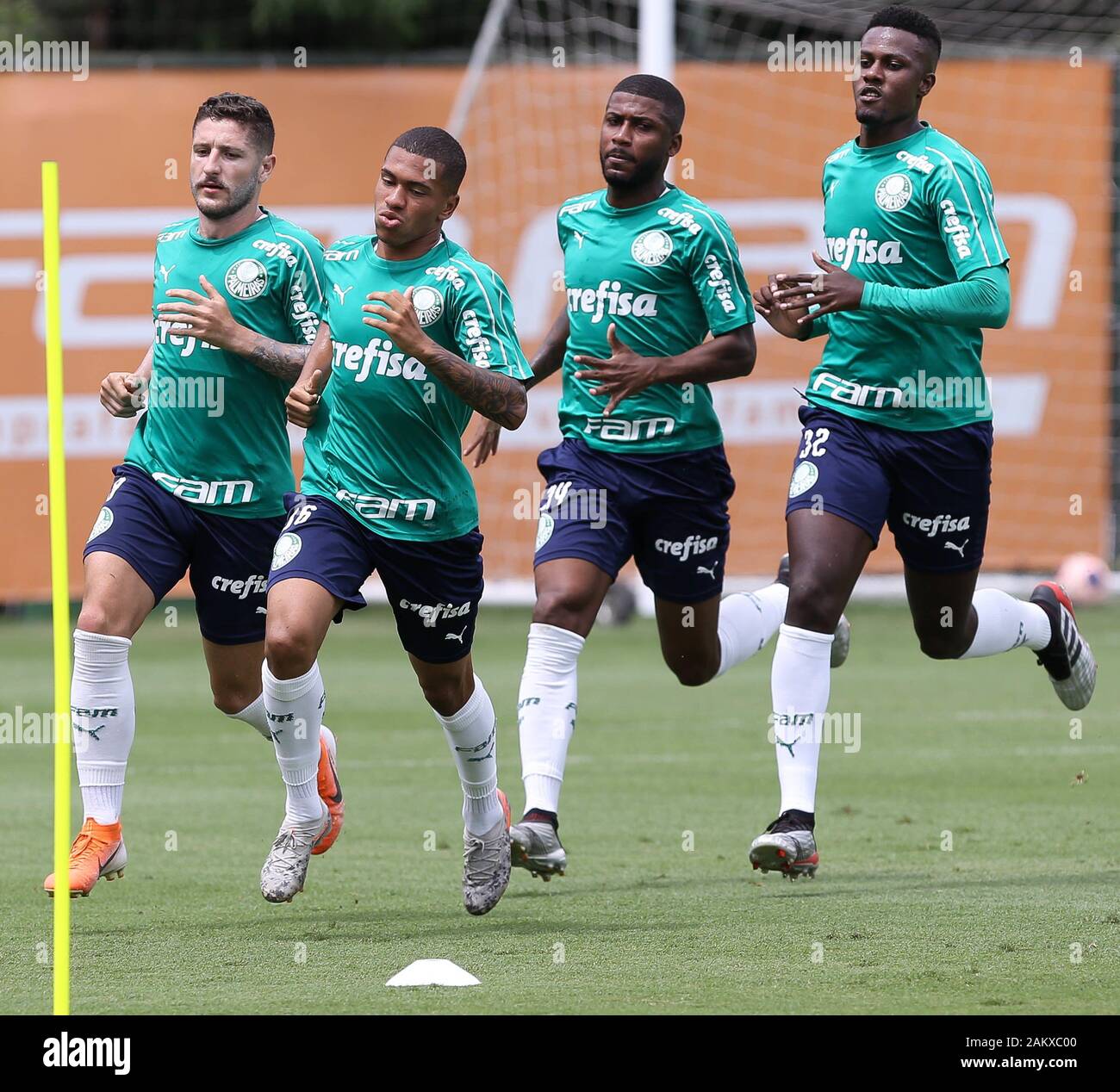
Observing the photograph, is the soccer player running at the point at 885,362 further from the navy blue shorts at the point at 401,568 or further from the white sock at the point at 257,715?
the white sock at the point at 257,715

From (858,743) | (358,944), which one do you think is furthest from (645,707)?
(358,944)

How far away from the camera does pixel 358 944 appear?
19.7 ft

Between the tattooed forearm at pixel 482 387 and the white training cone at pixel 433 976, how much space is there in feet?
5.35

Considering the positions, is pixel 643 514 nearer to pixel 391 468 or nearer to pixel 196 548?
pixel 391 468

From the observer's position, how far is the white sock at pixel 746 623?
820cm

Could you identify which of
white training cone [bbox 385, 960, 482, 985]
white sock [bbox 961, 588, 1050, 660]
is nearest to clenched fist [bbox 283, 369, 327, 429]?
white training cone [bbox 385, 960, 482, 985]

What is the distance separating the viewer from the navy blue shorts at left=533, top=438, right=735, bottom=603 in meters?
7.36

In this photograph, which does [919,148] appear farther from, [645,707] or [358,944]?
[645,707]

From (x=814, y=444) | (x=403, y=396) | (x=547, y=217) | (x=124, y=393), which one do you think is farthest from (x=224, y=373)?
(x=547, y=217)

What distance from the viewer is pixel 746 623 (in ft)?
27.5

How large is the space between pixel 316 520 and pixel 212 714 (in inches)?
248

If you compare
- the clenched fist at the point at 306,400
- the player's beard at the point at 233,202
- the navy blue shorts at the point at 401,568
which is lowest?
the navy blue shorts at the point at 401,568

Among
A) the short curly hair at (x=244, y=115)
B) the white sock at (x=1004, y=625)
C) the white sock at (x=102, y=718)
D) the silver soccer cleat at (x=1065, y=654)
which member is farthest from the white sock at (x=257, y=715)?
the silver soccer cleat at (x=1065, y=654)

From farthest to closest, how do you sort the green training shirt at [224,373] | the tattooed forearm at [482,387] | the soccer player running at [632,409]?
the soccer player running at [632,409] < the green training shirt at [224,373] < the tattooed forearm at [482,387]
